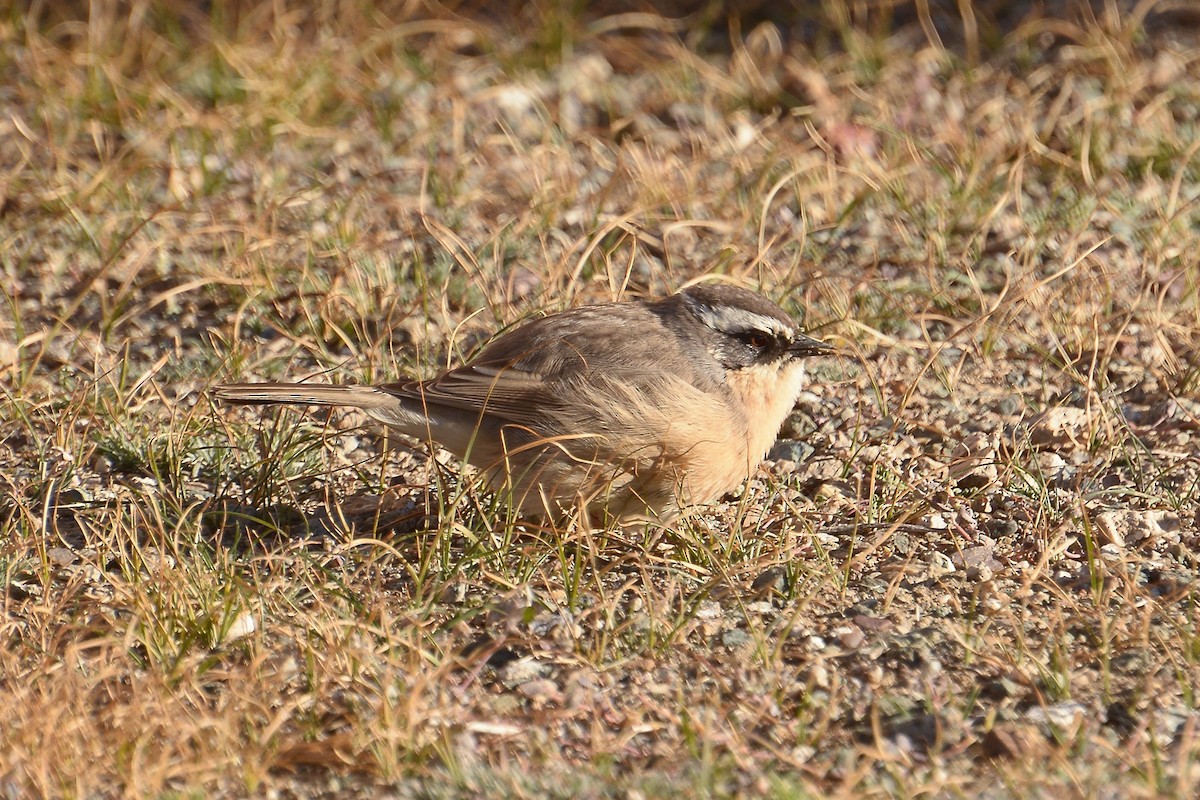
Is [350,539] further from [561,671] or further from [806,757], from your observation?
[806,757]

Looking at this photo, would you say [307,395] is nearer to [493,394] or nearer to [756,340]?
[493,394]

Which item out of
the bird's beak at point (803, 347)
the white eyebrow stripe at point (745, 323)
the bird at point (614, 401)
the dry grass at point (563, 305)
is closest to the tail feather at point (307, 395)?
Result: the bird at point (614, 401)

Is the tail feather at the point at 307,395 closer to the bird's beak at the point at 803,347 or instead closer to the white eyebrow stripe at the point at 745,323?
the white eyebrow stripe at the point at 745,323

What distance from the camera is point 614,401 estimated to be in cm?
507

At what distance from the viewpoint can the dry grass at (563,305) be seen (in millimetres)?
3982

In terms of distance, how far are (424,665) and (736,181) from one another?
378cm

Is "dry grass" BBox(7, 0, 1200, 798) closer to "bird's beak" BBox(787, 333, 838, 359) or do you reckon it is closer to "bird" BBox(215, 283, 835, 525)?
"bird" BBox(215, 283, 835, 525)

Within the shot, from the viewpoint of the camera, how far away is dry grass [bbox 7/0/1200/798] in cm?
398

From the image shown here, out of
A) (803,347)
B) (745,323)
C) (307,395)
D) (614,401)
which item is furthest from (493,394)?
(803,347)

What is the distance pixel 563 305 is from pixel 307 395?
1.40m

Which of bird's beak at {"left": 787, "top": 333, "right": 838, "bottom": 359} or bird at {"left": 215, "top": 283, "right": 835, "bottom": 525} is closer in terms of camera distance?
bird at {"left": 215, "top": 283, "right": 835, "bottom": 525}

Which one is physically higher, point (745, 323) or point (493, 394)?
point (745, 323)

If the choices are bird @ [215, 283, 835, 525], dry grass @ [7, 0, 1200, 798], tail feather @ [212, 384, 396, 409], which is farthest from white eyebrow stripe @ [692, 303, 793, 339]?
tail feather @ [212, 384, 396, 409]

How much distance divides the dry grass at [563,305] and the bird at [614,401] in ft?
0.57
